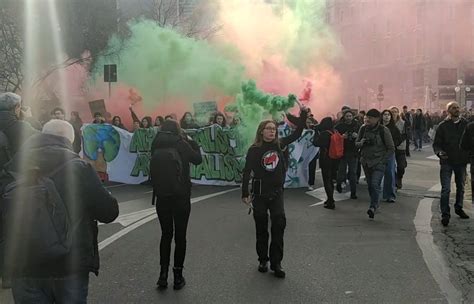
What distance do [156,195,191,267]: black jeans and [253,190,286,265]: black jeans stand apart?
2.57 ft

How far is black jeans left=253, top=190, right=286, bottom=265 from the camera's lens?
510 centimetres

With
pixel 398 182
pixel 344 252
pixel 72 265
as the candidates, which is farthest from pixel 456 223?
pixel 72 265

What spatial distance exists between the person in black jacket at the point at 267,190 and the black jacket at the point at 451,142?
10.2 feet

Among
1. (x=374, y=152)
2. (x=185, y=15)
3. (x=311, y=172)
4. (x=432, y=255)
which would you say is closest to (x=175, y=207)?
(x=432, y=255)

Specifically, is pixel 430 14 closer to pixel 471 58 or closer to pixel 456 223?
pixel 471 58

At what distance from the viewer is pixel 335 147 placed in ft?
29.9

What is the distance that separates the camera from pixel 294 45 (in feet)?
66.0

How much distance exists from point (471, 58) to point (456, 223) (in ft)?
52.8

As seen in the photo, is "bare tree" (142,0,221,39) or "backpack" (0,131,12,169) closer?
"backpack" (0,131,12,169)

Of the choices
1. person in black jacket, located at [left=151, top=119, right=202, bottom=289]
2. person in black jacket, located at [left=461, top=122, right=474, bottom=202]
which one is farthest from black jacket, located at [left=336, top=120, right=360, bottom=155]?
person in black jacket, located at [left=151, top=119, right=202, bottom=289]

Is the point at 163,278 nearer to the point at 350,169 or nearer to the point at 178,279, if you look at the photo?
the point at 178,279

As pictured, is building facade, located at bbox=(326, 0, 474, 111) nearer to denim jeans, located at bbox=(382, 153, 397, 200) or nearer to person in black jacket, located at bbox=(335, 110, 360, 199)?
person in black jacket, located at bbox=(335, 110, 360, 199)

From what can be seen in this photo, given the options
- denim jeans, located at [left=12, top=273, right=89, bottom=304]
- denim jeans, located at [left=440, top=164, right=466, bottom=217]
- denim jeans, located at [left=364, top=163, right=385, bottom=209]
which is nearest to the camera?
denim jeans, located at [left=12, top=273, right=89, bottom=304]

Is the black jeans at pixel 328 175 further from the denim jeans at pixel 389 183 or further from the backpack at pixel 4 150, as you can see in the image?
the backpack at pixel 4 150
